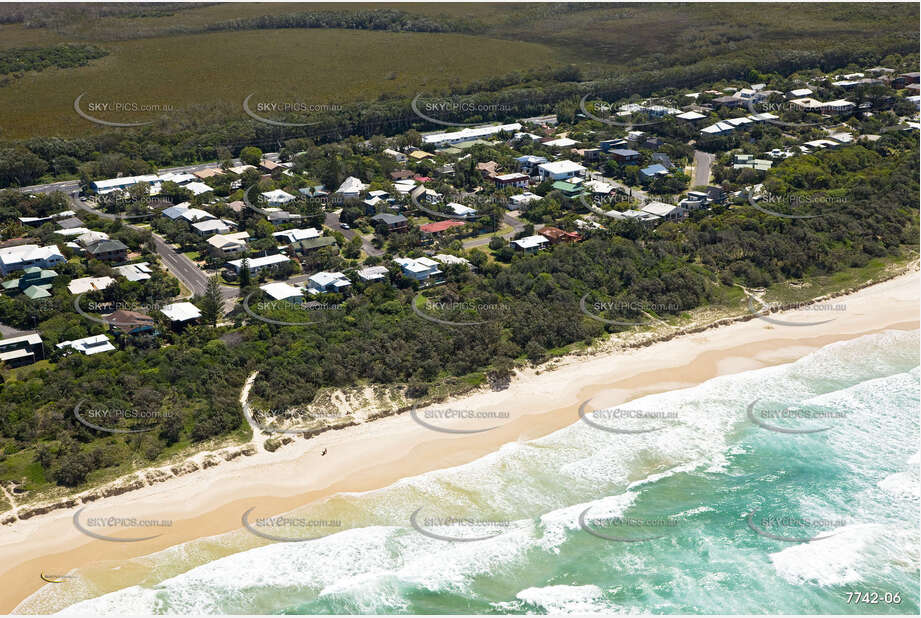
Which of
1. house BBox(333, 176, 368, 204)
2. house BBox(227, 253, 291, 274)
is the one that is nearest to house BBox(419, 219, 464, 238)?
house BBox(333, 176, 368, 204)

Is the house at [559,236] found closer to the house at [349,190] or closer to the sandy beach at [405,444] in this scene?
the sandy beach at [405,444]

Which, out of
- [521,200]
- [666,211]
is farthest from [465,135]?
[666,211]

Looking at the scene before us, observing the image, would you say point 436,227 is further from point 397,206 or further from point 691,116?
point 691,116

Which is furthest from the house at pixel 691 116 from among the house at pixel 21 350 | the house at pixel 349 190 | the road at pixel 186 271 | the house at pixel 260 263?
the house at pixel 21 350

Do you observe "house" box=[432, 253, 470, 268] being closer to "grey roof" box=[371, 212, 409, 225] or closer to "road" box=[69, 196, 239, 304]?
"grey roof" box=[371, 212, 409, 225]

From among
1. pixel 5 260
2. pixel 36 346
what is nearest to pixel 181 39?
pixel 5 260

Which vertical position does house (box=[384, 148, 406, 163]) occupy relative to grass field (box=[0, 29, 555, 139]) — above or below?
below

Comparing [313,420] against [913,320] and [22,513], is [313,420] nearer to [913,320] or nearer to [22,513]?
[22,513]
